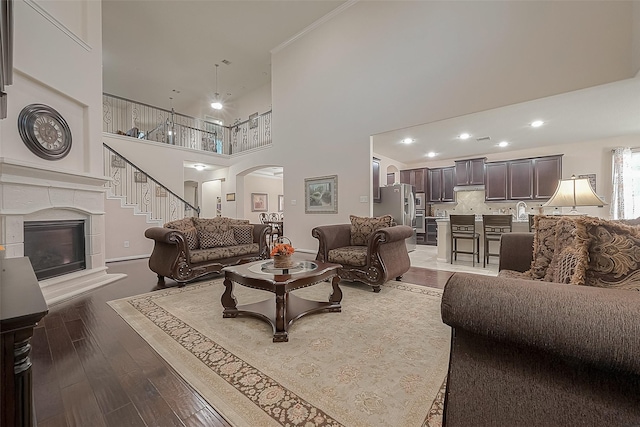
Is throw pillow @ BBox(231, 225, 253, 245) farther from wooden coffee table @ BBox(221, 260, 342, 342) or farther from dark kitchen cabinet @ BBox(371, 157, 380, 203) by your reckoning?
dark kitchen cabinet @ BBox(371, 157, 380, 203)

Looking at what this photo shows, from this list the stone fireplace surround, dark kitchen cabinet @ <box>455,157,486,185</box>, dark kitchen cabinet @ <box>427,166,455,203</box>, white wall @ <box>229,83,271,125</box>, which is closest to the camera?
the stone fireplace surround

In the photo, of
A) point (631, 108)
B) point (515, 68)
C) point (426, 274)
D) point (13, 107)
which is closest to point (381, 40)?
point (515, 68)

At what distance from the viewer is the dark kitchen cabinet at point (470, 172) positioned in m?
7.36

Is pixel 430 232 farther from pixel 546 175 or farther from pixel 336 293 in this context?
pixel 336 293

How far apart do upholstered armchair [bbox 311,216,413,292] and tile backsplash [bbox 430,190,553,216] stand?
4328 mm

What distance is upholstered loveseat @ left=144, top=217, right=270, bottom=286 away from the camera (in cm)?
345

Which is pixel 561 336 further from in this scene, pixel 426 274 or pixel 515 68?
pixel 515 68

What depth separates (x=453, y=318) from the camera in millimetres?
844

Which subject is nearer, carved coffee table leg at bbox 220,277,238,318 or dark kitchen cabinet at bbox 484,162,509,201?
carved coffee table leg at bbox 220,277,238,318

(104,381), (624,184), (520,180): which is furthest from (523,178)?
(104,381)

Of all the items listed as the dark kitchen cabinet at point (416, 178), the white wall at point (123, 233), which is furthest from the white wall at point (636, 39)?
the white wall at point (123, 233)

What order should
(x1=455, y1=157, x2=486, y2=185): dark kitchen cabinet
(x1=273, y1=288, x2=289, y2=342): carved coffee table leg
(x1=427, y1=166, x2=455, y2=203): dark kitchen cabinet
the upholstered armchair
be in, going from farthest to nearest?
(x1=427, y1=166, x2=455, y2=203): dark kitchen cabinet < (x1=455, y1=157, x2=486, y2=185): dark kitchen cabinet < the upholstered armchair < (x1=273, y1=288, x2=289, y2=342): carved coffee table leg

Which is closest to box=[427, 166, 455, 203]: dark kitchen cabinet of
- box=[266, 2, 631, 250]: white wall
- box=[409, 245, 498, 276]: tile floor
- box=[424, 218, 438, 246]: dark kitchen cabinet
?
box=[424, 218, 438, 246]: dark kitchen cabinet

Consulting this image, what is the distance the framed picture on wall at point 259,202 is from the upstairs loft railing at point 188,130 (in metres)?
2.15
